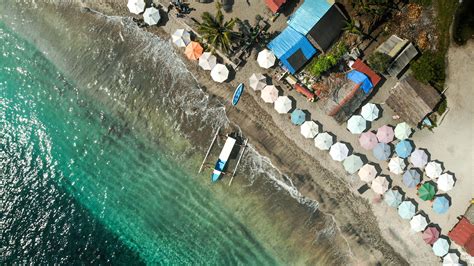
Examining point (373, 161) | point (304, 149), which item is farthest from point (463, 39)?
point (304, 149)

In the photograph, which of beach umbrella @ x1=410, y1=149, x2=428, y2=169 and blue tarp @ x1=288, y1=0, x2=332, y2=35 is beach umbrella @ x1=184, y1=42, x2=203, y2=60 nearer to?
blue tarp @ x1=288, y1=0, x2=332, y2=35

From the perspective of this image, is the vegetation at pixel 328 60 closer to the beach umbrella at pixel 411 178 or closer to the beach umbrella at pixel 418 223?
the beach umbrella at pixel 411 178

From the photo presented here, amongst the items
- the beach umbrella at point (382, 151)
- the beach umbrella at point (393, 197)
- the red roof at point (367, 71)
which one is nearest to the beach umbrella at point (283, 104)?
the red roof at point (367, 71)

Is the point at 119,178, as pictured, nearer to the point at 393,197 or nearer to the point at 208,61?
the point at 208,61

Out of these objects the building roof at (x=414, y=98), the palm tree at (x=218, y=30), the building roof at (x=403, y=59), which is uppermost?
the building roof at (x=403, y=59)

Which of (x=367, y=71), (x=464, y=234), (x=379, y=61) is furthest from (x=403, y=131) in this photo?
(x=464, y=234)

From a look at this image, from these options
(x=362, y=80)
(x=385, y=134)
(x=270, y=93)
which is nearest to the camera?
(x=362, y=80)
